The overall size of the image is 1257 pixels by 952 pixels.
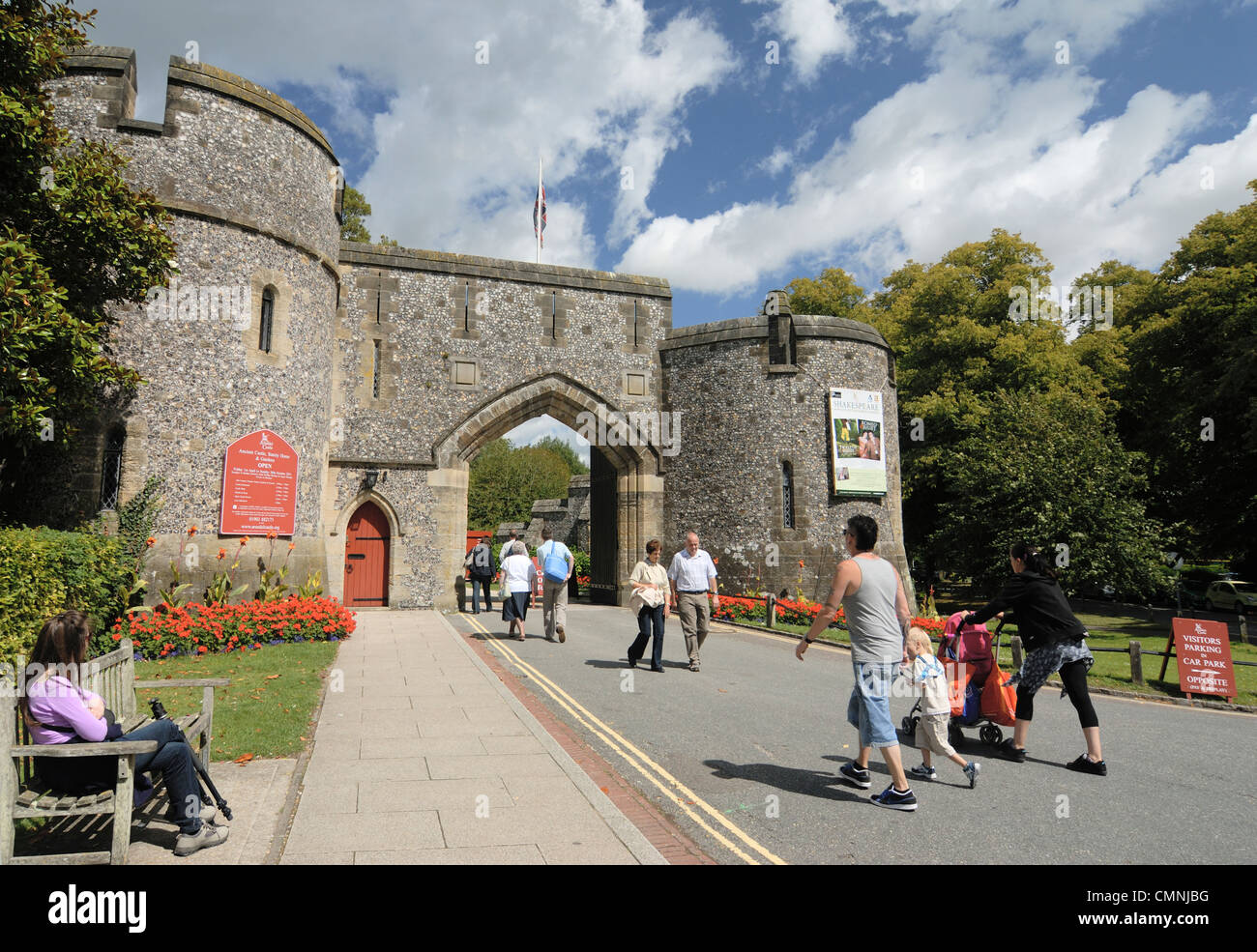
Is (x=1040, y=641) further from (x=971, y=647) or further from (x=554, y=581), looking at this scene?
(x=554, y=581)

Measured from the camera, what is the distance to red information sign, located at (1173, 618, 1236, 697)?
9477 millimetres

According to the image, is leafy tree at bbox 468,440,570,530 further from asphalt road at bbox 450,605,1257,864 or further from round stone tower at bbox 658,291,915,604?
asphalt road at bbox 450,605,1257,864

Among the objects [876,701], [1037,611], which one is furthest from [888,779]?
[1037,611]

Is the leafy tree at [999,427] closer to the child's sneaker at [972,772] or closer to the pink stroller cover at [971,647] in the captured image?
the pink stroller cover at [971,647]

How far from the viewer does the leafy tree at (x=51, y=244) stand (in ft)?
27.4

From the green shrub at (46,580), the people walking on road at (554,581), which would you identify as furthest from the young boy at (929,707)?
the green shrub at (46,580)

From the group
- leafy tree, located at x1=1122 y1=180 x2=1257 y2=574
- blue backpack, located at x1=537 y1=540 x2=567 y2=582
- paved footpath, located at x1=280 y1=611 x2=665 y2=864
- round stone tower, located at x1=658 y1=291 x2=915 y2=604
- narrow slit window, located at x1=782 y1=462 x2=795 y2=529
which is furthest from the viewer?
leafy tree, located at x1=1122 y1=180 x2=1257 y2=574

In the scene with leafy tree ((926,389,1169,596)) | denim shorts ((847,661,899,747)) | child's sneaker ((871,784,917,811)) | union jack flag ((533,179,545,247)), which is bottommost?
child's sneaker ((871,784,917,811))

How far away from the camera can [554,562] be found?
12859 mm

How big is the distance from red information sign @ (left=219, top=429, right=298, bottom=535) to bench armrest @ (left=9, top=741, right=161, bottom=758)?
10858 mm

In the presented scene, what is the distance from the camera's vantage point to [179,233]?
527 inches

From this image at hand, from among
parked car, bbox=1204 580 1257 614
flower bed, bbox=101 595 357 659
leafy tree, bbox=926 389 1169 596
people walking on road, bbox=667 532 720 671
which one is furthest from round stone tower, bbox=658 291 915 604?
parked car, bbox=1204 580 1257 614
